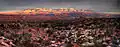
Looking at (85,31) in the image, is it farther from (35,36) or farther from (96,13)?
(35,36)

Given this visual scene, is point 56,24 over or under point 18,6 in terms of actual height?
under

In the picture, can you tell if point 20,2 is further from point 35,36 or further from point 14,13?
point 35,36

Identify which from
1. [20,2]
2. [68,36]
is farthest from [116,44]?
[20,2]

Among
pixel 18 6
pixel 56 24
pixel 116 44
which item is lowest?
pixel 116 44

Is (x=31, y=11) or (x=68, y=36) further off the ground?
(x=31, y=11)

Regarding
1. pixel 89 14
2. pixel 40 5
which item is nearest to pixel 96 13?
pixel 89 14
